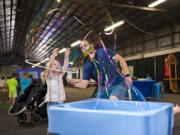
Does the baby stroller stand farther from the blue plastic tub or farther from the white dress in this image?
the blue plastic tub

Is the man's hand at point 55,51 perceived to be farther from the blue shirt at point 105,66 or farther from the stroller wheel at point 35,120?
the stroller wheel at point 35,120

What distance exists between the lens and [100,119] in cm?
74

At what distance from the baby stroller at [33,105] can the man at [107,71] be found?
241 centimetres

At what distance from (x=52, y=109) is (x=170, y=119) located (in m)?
0.54

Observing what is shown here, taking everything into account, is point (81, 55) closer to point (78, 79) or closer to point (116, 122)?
point (78, 79)

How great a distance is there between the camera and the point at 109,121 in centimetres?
73

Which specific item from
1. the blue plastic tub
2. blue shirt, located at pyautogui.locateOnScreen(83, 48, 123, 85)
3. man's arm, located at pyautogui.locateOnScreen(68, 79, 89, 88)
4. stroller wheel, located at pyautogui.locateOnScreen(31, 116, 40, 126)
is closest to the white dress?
man's arm, located at pyautogui.locateOnScreen(68, 79, 89, 88)

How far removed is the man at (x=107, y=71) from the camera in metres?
1.31

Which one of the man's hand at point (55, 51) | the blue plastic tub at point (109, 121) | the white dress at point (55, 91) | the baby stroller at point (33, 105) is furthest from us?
the baby stroller at point (33, 105)

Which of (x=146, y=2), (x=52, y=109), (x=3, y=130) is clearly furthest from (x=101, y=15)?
(x=146, y=2)

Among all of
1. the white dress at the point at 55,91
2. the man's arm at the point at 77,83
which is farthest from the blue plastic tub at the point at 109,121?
the white dress at the point at 55,91

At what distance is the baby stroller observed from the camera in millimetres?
3604

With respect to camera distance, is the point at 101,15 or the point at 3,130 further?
the point at 3,130

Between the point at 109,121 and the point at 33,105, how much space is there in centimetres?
325
